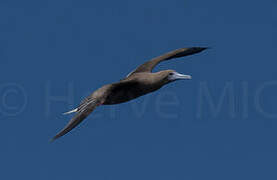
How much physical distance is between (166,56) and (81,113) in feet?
14.3

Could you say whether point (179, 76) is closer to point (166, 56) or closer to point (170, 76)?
point (170, 76)

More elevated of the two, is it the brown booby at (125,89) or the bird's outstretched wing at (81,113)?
the brown booby at (125,89)

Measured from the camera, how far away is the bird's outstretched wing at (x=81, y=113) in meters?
11.0

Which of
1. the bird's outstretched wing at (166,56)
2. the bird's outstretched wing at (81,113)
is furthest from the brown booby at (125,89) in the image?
the bird's outstretched wing at (166,56)

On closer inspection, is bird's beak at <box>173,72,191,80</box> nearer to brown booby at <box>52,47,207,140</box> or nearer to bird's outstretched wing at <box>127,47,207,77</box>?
brown booby at <box>52,47,207,140</box>

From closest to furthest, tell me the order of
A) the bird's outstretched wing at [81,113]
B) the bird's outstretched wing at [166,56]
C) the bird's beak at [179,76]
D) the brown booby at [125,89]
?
the bird's outstretched wing at [81,113] → the brown booby at [125,89] → the bird's beak at [179,76] → the bird's outstretched wing at [166,56]

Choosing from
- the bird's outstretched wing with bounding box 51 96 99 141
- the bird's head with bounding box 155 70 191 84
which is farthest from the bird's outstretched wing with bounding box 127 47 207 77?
the bird's outstretched wing with bounding box 51 96 99 141

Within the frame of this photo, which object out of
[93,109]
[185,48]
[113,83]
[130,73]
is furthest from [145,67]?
[93,109]

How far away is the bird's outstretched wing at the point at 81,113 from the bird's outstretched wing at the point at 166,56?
2.87m

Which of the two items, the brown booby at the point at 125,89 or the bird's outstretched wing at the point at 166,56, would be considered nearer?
the brown booby at the point at 125,89

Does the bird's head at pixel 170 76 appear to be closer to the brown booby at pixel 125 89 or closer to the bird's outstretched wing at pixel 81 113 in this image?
the brown booby at pixel 125 89

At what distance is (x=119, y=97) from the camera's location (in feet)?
42.5

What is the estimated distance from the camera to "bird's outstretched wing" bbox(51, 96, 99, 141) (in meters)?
11.0

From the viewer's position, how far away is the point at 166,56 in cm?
1549
